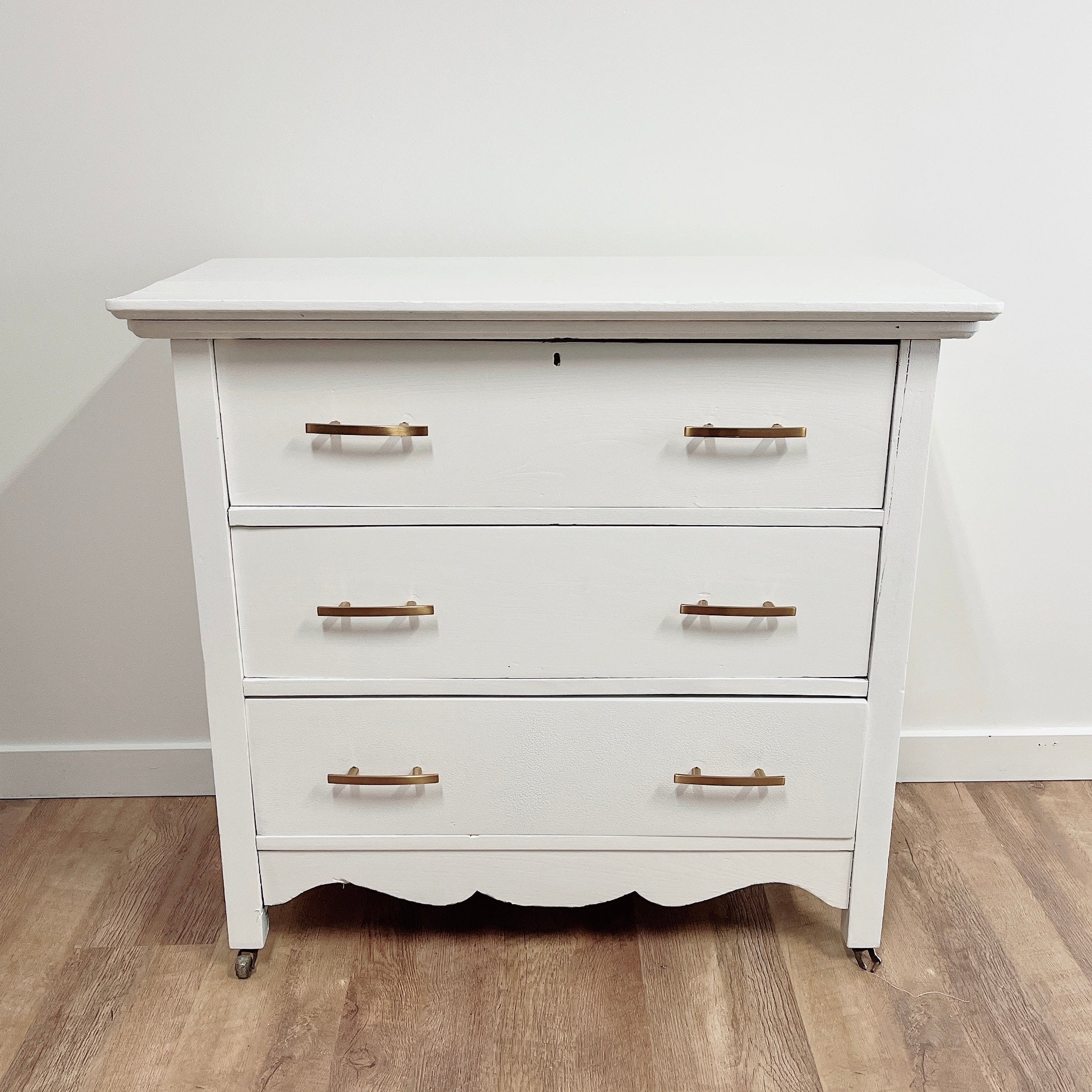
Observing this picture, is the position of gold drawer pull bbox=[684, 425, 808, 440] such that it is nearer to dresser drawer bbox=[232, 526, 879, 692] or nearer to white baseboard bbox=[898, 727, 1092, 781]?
dresser drawer bbox=[232, 526, 879, 692]

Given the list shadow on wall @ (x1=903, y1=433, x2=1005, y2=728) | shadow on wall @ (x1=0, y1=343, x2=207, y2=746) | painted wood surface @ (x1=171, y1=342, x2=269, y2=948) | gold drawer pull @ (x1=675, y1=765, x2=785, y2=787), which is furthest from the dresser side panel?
shadow on wall @ (x1=0, y1=343, x2=207, y2=746)

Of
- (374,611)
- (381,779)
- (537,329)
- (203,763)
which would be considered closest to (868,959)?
(381,779)

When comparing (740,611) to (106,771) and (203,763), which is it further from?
(106,771)

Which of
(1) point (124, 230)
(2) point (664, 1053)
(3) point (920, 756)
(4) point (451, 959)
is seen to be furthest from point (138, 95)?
(3) point (920, 756)

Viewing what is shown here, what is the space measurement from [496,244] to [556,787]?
82cm

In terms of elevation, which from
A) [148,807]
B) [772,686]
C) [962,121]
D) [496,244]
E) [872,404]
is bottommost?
[148,807]

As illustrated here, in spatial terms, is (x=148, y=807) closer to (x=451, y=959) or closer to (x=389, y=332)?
(x=451, y=959)

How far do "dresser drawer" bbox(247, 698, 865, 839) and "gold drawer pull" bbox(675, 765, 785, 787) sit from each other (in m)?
0.01

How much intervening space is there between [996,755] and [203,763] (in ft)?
4.70

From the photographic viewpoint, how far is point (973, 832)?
1707mm

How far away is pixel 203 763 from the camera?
1.81 m

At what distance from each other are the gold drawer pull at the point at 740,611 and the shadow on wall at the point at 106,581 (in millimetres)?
904

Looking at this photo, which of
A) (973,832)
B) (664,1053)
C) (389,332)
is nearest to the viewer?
(389,332)

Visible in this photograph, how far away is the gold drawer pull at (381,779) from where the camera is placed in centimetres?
129
